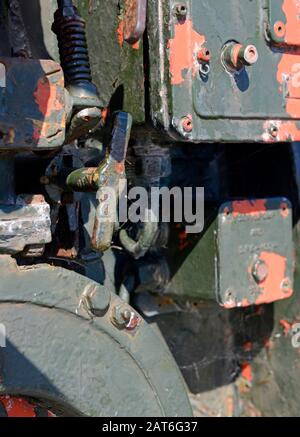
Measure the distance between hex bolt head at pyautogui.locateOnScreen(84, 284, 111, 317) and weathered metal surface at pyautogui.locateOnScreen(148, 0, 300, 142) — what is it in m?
0.32

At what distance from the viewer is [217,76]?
4.12ft

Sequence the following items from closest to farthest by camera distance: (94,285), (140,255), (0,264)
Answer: (0,264) → (94,285) → (140,255)

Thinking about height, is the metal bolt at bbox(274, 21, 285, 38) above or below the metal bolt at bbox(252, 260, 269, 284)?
above

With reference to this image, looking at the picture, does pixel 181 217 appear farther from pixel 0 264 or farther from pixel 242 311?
pixel 0 264

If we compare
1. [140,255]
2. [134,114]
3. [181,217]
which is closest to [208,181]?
[181,217]

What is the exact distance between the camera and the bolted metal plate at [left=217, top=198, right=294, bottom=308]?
1.48m

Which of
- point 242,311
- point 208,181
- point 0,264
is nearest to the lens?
point 0,264

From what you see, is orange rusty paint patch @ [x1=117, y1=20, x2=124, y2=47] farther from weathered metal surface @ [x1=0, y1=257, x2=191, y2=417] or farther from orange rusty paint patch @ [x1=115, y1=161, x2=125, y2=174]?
weathered metal surface @ [x1=0, y1=257, x2=191, y2=417]

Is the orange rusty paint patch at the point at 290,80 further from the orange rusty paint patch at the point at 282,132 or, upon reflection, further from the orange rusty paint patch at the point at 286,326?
the orange rusty paint patch at the point at 286,326

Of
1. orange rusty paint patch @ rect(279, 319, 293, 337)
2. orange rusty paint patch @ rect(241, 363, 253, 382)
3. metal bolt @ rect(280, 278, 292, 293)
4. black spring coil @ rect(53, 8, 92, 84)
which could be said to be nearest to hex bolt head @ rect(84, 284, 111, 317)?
black spring coil @ rect(53, 8, 92, 84)

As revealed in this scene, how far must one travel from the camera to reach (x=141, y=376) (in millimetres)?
1232

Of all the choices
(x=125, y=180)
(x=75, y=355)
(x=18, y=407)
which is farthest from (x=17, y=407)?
(x=125, y=180)

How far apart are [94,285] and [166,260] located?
472 millimetres

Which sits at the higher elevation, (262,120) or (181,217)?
(262,120)
